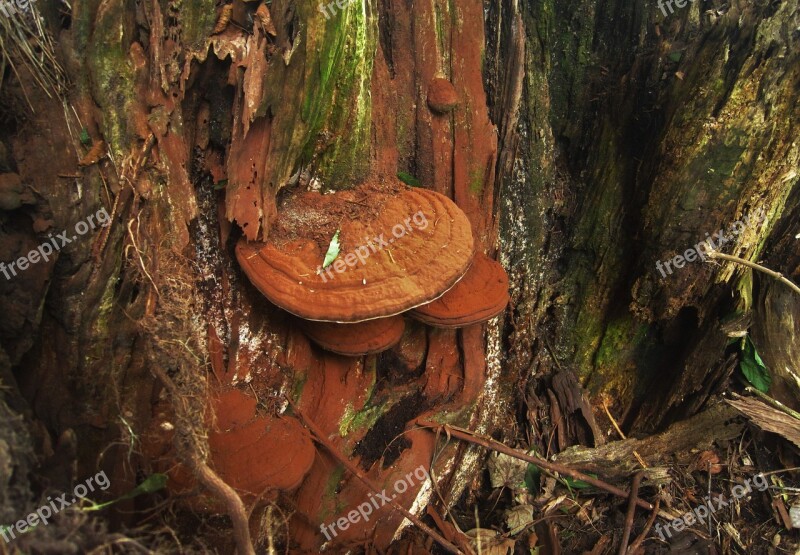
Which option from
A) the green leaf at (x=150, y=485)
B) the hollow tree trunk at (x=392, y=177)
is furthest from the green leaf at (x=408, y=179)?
the green leaf at (x=150, y=485)

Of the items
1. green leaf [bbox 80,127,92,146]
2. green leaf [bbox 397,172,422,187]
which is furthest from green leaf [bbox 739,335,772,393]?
green leaf [bbox 80,127,92,146]

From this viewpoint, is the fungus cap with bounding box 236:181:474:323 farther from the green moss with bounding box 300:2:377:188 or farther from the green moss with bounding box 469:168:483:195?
the green moss with bounding box 469:168:483:195

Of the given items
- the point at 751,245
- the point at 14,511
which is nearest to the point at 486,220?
the point at 751,245

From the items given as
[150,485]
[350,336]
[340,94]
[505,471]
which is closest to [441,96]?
[340,94]

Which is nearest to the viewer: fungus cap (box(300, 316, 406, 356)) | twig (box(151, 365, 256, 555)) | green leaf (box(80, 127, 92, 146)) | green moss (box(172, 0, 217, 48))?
twig (box(151, 365, 256, 555))

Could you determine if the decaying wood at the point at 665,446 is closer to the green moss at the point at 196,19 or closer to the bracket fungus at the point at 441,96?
the bracket fungus at the point at 441,96

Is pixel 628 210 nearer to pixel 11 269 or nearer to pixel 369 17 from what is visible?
pixel 369 17
